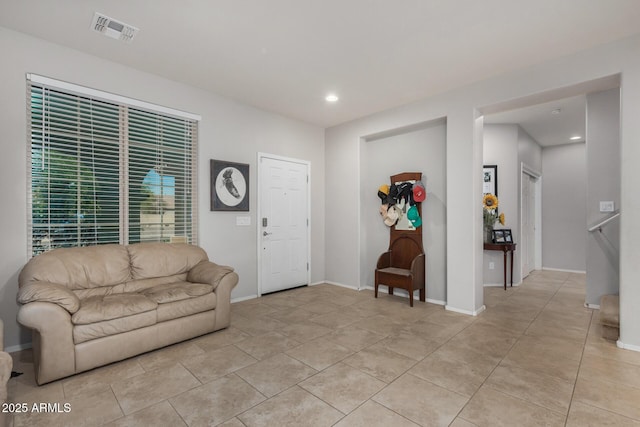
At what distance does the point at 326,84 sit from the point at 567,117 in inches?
166

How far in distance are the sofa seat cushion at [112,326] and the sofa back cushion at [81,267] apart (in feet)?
1.99

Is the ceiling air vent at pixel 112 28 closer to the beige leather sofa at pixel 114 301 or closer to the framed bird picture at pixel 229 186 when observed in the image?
the framed bird picture at pixel 229 186

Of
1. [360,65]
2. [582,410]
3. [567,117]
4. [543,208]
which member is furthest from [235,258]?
[543,208]

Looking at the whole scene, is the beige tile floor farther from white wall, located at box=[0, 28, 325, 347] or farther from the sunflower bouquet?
the sunflower bouquet

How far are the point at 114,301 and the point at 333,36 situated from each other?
2.96 meters

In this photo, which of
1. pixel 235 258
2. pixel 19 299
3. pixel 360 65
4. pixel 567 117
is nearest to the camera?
pixel 19 299

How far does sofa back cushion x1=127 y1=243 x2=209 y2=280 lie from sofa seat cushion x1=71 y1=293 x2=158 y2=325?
1.44 feet

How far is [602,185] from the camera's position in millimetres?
3908

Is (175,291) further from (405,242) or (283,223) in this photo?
(405,242)

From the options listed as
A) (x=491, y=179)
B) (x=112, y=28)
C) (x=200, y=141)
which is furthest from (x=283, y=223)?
(x=491, y=179)

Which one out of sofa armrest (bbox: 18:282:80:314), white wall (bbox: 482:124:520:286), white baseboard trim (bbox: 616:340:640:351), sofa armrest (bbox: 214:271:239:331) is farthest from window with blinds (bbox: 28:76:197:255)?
white wall (bbox: 482:124:520:286)

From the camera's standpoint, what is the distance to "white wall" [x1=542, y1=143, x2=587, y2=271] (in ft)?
21.1

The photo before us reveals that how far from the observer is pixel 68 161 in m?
3.05

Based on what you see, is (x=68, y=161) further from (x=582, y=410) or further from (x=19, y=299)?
(x=582, y=410)
